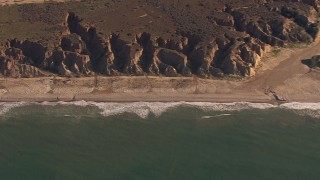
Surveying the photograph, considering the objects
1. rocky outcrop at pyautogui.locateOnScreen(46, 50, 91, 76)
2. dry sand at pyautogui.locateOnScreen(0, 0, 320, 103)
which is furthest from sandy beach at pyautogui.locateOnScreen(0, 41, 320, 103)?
rocky outcrop at pyautogui.locateOnScreen(46, 50, 91, 76)

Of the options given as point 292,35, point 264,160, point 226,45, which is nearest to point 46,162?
point 264,160

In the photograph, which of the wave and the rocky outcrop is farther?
the rocky outcrop

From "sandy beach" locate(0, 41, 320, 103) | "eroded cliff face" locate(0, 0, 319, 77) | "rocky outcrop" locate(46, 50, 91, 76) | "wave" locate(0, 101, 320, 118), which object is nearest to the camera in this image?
"wave" locate(0, 101, 320, 118)

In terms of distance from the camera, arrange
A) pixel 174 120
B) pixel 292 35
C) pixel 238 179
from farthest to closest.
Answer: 1. pixel 292 35
2. pixel 174 120
3. pixel 238 179

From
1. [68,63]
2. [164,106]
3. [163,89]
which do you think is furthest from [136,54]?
[164,106]

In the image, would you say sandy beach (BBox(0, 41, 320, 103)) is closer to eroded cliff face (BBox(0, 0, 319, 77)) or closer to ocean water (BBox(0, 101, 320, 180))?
eroded cliff face (BBox(0, 0, 319, 77))

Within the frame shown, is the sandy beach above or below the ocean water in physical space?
above

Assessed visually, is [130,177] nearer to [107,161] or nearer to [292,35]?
[107,161]
